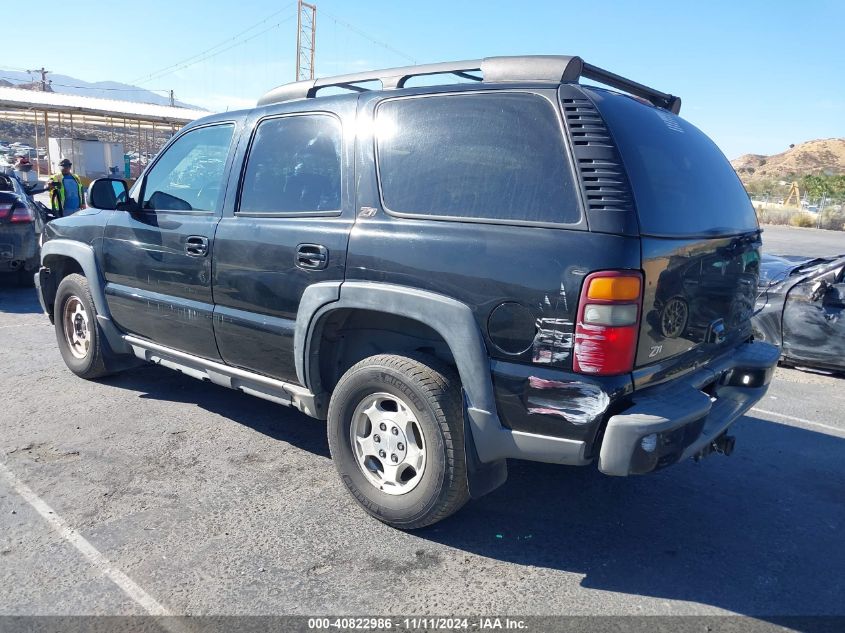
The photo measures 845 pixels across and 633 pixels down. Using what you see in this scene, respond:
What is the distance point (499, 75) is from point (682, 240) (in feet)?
3.59

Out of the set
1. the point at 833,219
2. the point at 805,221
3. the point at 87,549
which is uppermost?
the point at 833,219

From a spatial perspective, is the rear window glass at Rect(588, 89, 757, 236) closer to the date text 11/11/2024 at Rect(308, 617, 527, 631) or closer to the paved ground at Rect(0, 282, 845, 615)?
the paved ground at Rect(0, 282, 845, 615)

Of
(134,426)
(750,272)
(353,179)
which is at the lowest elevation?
(134,426)

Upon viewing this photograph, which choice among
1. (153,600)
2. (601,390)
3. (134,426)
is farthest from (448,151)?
(134,426)

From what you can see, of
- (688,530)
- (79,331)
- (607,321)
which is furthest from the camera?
(79,331)

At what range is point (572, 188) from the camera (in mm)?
2604

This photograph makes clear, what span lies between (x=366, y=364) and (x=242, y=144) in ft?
5.46

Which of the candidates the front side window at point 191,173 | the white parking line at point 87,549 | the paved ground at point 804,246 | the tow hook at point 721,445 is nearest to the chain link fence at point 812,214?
the paved ground at point 804,246

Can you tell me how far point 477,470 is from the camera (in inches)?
113

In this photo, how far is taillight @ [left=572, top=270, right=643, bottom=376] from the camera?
247 cm

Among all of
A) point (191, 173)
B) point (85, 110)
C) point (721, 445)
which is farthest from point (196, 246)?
point (85, 110)

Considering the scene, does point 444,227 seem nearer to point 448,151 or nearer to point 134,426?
point 448,151

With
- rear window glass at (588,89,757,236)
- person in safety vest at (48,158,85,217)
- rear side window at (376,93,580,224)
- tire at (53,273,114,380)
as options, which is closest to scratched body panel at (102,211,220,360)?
tire at (53,273,114,380)

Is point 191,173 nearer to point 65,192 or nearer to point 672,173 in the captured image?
point 672,173
